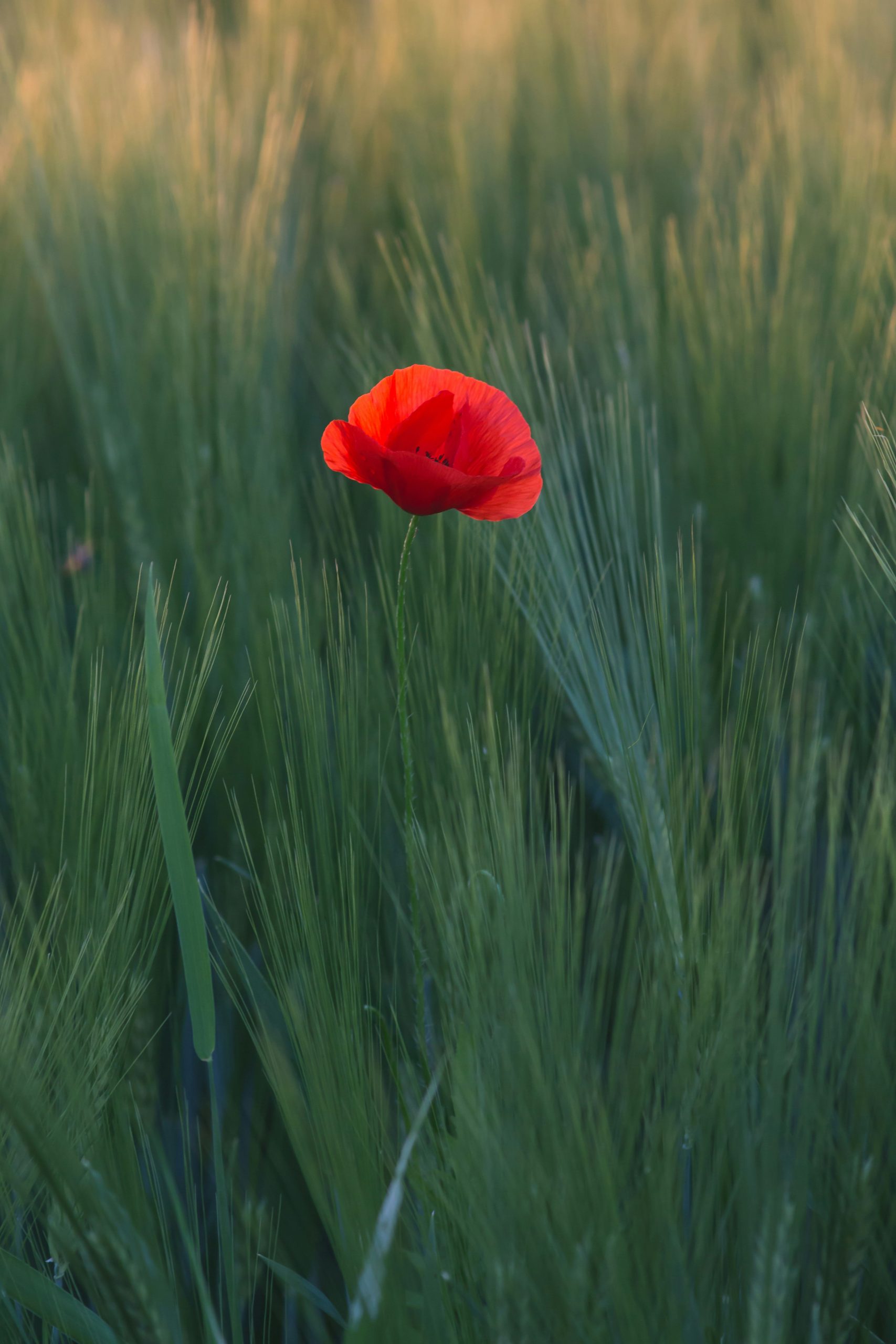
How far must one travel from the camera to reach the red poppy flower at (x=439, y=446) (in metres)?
0.44

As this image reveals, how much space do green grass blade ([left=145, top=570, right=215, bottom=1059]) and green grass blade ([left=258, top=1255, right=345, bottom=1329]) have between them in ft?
0.34

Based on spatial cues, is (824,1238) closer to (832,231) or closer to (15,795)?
(15,795)

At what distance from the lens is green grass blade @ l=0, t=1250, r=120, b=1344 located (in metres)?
0.41

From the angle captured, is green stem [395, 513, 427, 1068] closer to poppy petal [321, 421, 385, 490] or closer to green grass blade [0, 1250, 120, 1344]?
poppy petal [321, 421, 385, 490]

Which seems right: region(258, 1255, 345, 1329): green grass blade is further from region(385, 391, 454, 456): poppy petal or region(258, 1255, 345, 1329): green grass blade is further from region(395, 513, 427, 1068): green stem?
region(385, 391, 454, 456): poppy petal

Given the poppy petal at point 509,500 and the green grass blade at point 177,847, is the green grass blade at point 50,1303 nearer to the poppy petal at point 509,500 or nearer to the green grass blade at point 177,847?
the green grass blade at point 177,847

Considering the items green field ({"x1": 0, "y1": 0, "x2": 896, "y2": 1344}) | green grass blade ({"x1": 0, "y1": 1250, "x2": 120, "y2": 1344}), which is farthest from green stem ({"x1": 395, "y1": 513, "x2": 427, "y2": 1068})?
green grass blade ({"x1": 0, "y1": 1250, "x2": 120, "y2": 1344})

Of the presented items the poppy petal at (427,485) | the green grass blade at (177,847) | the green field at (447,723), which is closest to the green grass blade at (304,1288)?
the green field at (447,723)

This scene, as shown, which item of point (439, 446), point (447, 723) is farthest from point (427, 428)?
point (447, 723)

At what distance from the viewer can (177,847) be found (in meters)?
0.43

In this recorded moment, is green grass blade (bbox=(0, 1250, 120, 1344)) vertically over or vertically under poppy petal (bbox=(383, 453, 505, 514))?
under

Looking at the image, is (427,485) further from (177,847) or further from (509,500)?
(177,847)

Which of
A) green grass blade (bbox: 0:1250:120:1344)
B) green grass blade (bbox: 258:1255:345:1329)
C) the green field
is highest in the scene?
the green field

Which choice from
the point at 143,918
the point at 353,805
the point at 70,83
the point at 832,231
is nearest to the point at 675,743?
the point at 353,805
